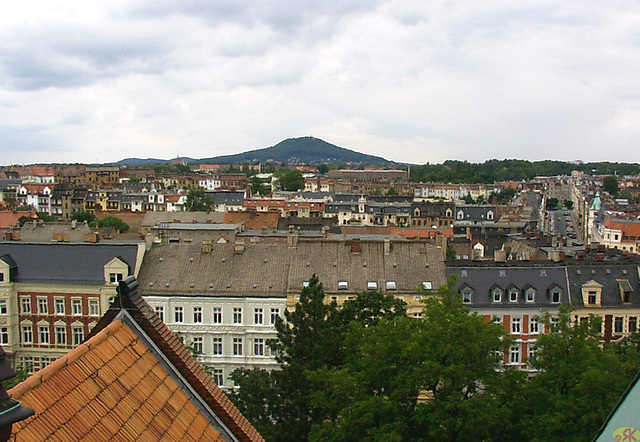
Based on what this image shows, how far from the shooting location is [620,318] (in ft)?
132

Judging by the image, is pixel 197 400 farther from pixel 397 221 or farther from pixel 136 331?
pixel 397 221

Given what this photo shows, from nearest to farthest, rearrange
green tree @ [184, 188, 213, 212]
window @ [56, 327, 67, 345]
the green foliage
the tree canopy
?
the tree canopy, window @ [56, 327, 67, 345], the green foliage, green tree @ [184, 188, 213, 212]

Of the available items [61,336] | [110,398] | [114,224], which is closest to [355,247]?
[61,336]

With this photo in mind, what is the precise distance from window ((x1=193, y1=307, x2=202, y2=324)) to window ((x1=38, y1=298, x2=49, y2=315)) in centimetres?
974

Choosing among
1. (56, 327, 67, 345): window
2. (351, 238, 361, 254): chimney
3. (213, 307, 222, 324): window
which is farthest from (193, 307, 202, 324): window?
(351, 238, 361, 254): chimney

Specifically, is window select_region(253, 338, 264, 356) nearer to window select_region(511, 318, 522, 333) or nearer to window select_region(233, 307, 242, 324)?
window select_region(233, 307, 242, 324)

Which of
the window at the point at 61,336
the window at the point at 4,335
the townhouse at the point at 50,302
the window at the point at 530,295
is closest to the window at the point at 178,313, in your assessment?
the townhouse at the point at 50,302

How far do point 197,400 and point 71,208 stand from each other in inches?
5671

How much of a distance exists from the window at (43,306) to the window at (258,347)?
45.6 ft

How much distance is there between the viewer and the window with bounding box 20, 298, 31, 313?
39.9 metres

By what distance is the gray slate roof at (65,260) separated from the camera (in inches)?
1569

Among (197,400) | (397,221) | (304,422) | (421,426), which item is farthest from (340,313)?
(397,221)

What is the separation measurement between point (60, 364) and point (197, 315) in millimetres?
32939

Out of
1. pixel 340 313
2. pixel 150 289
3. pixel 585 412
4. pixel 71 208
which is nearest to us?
pixel 585 412
